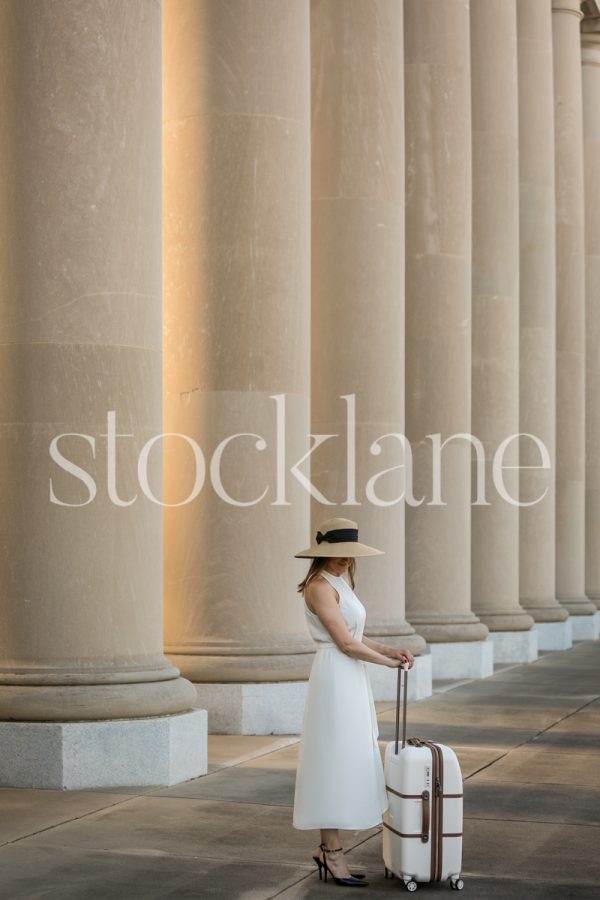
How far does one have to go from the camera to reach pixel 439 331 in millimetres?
59562

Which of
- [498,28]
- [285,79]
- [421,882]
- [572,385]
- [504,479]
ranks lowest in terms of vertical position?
[421,882]

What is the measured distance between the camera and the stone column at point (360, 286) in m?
49.3

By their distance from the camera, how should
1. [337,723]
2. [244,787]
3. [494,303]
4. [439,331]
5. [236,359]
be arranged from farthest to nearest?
[494,303] < [439,331] < [236,359] < [244,787] < [337,723]

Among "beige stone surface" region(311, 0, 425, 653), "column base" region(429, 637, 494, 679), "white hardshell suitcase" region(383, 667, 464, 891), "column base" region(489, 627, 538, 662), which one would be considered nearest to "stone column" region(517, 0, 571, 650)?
"column base" region(489, 627, 538, 662)

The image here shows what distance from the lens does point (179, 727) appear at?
32.4m

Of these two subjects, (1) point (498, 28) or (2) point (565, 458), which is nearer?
(1) point (498, 28)

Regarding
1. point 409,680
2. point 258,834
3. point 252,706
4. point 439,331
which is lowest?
point 409,680

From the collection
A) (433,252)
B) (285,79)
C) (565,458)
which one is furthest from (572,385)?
(285,79)

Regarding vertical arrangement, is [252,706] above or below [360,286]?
below

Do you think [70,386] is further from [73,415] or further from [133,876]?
[133,876]

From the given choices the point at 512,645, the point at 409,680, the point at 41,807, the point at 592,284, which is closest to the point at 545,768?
the point at 41,807

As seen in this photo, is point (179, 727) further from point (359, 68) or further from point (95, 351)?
point (359, 68)

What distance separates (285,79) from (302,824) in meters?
23.9

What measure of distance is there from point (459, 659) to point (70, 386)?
30962mm
